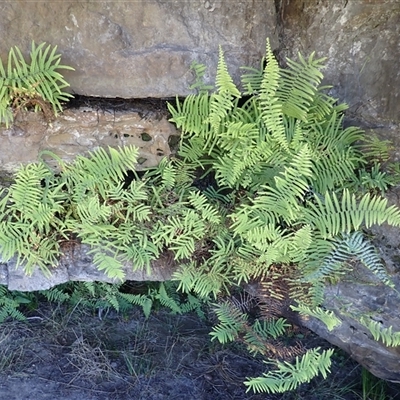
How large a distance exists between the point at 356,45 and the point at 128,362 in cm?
281

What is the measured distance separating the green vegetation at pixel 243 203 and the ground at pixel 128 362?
0.77m

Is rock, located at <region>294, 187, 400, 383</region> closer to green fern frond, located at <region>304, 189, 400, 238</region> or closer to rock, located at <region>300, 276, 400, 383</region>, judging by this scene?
rock, located at <region>300, 276, 400, 383</region>

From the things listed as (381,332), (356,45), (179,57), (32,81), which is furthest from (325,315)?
(32,81)

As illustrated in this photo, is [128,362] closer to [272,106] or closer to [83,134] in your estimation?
[83,134]

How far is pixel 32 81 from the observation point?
2.61 metres

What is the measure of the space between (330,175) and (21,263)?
2.01 metres

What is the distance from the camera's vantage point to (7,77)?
8.54 feet

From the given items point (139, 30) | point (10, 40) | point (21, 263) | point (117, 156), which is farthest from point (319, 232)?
point (10, 40)

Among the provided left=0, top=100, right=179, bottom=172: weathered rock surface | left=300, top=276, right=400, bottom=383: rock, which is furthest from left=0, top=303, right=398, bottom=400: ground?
left=0, top=100, right=179, bottom=172: weathered rock surface

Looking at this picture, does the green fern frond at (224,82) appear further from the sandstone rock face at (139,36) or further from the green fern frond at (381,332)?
the green fern frond at (381,332)

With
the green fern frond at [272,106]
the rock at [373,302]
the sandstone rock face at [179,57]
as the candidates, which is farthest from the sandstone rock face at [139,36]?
the rock at [373,302]

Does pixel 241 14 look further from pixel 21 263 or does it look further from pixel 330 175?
pixel 21 263

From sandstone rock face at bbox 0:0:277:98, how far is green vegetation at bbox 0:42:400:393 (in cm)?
18

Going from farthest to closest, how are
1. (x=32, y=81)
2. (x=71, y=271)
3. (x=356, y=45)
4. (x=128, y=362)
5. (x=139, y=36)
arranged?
(x=128, y=362)
(x=71, y=271)
(x=356, y=45)
(x=139, y=36)
(x=32, y=81)
